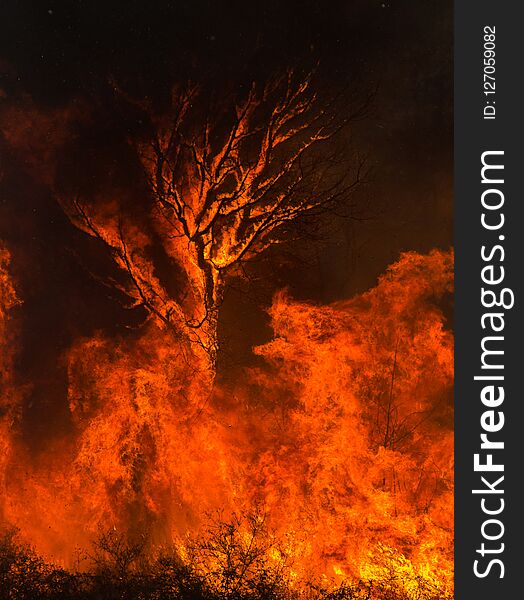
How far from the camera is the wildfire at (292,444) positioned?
4.64 metres

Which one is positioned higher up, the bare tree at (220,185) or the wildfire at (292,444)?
the bare tree at (220,185)

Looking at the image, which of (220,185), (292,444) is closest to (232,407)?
(292,444)

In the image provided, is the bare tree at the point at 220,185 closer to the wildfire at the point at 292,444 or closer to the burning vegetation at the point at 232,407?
the burning vegetation at the point at 232,407

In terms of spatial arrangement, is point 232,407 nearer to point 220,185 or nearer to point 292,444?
point 292,444

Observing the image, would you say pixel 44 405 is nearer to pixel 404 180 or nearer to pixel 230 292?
pixel 230 292

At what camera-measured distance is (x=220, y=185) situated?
4949mm

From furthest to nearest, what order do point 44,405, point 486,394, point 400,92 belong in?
point 44,405 < point 400,92 < point 486,394

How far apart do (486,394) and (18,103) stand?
3.72 meters

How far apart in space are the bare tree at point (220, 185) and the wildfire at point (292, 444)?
1.15ft

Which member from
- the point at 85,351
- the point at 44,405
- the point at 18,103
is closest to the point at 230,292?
the point at 85,351

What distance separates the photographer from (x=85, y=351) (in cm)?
498

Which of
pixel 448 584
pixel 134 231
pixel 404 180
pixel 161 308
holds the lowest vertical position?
pixel 448 584

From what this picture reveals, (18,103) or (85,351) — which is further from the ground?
(18,103)

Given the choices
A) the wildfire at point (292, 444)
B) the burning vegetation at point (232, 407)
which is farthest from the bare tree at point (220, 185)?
the wildfire at point (292, 444)
